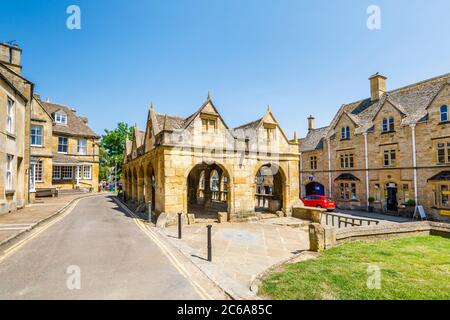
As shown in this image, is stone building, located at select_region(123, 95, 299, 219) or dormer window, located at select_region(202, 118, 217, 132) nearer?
stone building, located at select_region(123, 95, 299, 219)

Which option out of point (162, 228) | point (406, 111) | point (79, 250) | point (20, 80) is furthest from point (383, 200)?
point (20, 80)

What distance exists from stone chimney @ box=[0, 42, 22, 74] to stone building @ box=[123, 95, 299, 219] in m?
11.9

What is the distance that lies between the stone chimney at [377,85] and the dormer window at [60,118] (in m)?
40.9

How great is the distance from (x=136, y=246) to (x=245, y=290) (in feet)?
17.4

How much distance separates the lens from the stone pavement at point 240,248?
6.73 metres

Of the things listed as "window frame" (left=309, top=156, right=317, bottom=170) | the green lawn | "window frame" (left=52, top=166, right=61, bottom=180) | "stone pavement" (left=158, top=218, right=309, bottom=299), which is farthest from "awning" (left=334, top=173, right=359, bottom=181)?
"window frame" (left=52, top=166, right=61, bottom=180)

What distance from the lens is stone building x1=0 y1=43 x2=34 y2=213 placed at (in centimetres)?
1391

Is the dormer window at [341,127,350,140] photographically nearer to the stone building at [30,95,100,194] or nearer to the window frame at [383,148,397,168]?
the window frame at [383,148,397,168]

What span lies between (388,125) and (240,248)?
2205cm

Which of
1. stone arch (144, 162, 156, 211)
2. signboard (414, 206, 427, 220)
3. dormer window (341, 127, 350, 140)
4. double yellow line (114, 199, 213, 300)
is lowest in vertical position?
signboard (414, 206, 427, 220)

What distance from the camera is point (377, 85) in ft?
92.4

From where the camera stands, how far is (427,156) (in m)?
20.6

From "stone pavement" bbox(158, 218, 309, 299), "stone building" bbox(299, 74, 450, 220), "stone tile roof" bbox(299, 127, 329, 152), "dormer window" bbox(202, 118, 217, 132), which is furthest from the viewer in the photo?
"stone tile roof" bbox(299, 127, 329, 152)

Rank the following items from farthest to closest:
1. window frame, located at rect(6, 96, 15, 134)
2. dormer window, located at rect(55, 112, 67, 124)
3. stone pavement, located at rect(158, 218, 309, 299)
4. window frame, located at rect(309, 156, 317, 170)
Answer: dormer window, located at rect(55, 112, 67, 124) → window frame, located at rect(309, 156, 317, 170) → window frame, located at rect(6, 96, 15, 134) → stone pavement, located at rect(158, 218, 309, 299)
